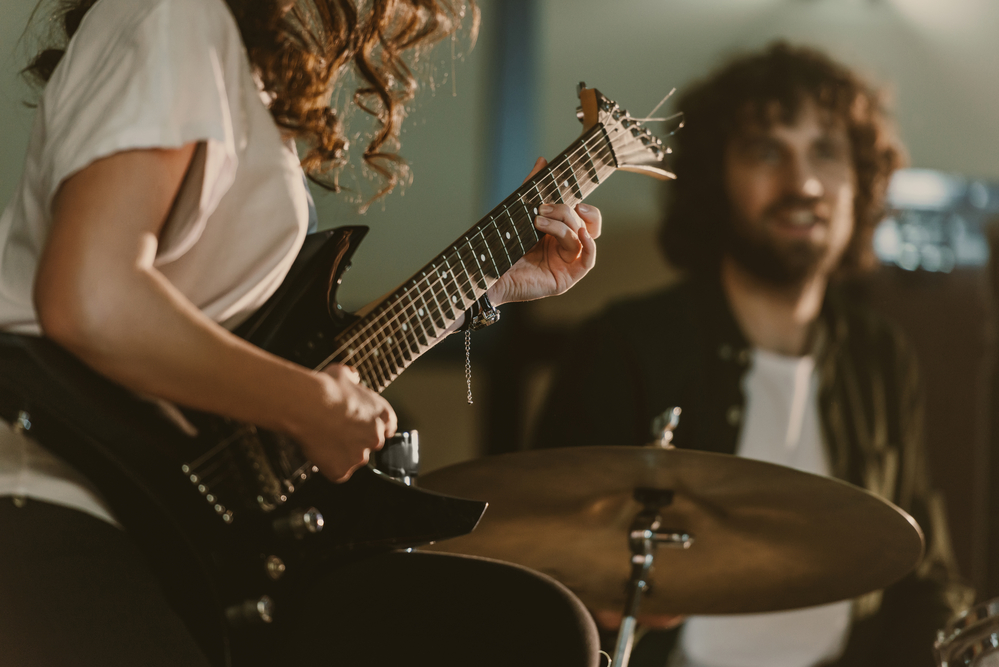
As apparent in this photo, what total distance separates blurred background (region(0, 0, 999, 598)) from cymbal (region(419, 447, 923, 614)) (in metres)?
0.96

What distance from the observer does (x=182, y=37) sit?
0.68 meters

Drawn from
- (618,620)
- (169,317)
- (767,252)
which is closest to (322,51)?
(169,317)

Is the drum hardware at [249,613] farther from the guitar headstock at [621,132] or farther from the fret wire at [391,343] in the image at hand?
the guitar headstock at [621,132]

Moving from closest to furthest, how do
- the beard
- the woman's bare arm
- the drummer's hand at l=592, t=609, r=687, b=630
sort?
Result: 1. the woman's bare arm
2. the drummer's hand at l=592, t=609, r=687, b=630
3. the beard

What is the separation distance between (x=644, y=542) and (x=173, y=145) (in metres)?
0.70

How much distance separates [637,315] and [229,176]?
1565 mm

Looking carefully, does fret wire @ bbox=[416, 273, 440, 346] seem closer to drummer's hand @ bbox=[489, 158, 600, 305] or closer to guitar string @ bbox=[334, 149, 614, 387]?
guitar string @ bbox=[334, 149, 614, 387]

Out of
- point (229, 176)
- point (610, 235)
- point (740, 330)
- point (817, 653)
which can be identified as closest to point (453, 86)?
point (610, 235)

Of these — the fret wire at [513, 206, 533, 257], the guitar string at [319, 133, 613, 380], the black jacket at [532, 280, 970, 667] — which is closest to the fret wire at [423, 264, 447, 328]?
the guitar string at [319, 133, 613, 380]

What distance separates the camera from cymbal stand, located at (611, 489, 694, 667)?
104 cm

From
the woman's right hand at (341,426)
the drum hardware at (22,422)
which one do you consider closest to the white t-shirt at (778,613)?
the woman's right hand at (341,426)

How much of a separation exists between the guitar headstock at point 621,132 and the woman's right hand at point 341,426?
471 mm

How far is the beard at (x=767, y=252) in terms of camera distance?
225cm

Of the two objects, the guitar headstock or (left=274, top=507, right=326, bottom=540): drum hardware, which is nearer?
(left=274, top=507, right=326, bottom=540): drum hardware
